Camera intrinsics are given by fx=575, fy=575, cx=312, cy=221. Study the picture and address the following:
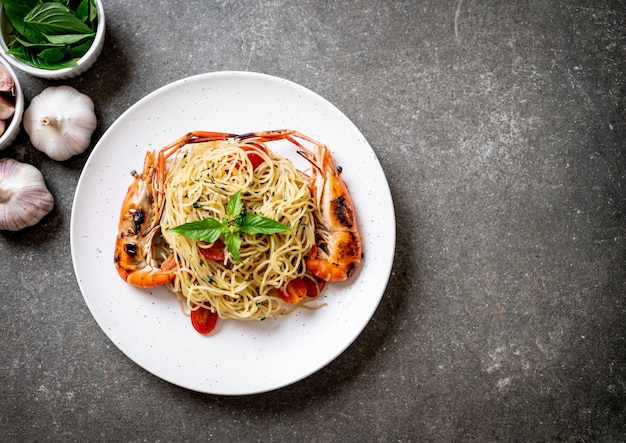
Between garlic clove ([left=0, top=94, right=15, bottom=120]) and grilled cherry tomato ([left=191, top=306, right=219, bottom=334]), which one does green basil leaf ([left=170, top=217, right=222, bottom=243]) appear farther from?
garlic clove ([left=0, top=94, right=15, bottom=120])

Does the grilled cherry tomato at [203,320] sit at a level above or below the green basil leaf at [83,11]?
below

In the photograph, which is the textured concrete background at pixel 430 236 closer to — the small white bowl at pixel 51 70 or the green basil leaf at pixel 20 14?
the small white bowl at pixel 51 70

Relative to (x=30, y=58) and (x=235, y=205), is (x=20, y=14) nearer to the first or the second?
(x=30, y=58)

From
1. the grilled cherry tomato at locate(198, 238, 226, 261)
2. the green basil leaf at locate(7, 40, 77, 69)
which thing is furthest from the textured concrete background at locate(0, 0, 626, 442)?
the grilled cherry tomato at locate(198, 238, 226, 261)

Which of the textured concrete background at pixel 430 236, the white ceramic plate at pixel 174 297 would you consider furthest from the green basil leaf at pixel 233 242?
the textured concrete background at pixel 430 236

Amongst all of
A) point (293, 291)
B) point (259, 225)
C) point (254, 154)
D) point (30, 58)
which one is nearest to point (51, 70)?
point (30, 58)

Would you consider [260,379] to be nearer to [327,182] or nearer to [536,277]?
[327,182]
